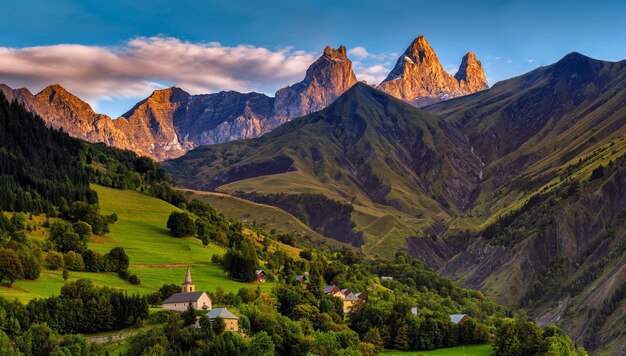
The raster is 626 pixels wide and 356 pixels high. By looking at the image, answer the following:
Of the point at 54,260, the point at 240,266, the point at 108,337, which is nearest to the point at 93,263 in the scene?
the point at 54,260

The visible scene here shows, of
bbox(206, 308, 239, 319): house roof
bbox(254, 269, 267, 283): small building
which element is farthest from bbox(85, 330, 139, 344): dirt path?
bbox(254, 269, 267, 283): small building

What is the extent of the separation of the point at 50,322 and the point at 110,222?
250 ft

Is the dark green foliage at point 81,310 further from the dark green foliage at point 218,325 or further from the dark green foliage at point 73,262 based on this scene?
the dark green foliage at point 73,262

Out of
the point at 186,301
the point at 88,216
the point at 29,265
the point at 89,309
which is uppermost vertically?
the point at 88,216

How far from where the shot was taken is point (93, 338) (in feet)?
370

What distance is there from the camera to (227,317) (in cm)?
11688

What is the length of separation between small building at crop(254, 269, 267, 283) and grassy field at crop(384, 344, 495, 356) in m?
39.1

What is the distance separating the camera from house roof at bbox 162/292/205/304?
12358 centimetres

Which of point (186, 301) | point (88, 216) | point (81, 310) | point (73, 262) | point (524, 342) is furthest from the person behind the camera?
point (88, 216)

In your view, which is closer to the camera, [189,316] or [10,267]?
[189,316]

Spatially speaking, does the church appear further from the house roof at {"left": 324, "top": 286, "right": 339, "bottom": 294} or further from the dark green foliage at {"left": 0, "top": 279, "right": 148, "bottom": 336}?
the house roof at {"left": 324, "top": 286, "right": 339, "bottom": 294}

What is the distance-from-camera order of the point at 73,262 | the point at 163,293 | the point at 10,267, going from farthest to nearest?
the point at 73,262 < the point at 163,293 < the point at 10,267

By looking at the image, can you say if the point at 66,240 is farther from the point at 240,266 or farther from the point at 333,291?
the point at 333,291

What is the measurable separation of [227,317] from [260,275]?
164 ft
